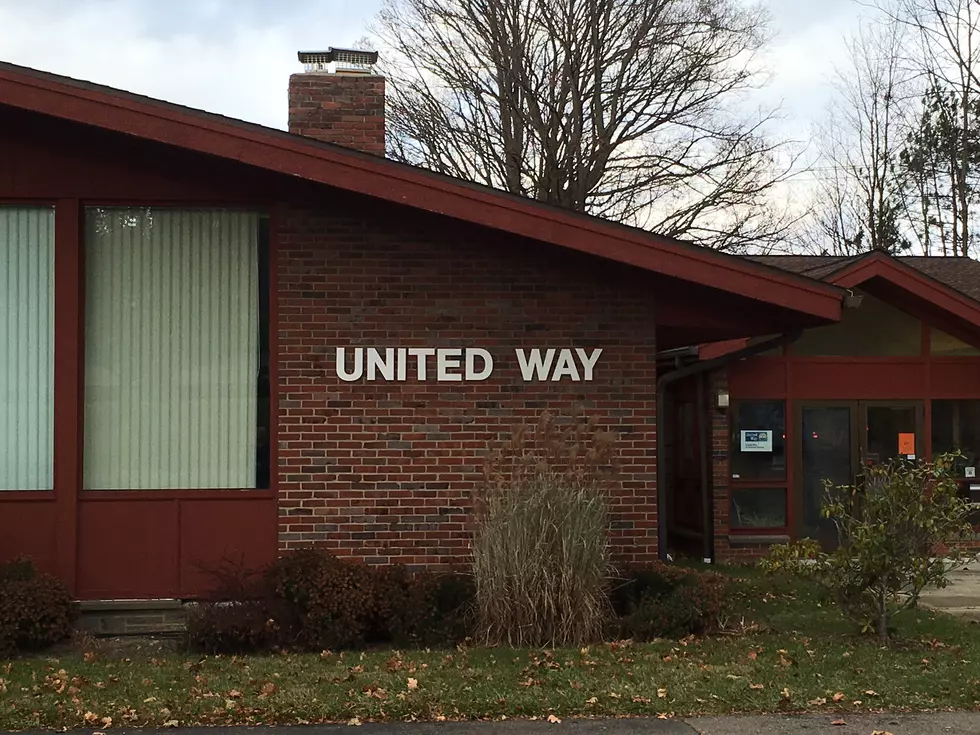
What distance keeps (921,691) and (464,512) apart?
12.5ft

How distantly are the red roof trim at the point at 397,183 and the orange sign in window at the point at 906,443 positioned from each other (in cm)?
598

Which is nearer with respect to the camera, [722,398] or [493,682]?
[493,682]

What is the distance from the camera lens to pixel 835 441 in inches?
565

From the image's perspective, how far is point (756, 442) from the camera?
1412 centimetres

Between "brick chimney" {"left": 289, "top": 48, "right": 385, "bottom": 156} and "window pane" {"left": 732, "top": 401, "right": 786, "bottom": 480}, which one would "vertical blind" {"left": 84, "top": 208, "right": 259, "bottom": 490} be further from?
"window pane" {"left": 732, "top": 401, "right": 786, "bottom": 480}

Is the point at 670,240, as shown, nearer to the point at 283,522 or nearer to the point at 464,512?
the point at 464,512

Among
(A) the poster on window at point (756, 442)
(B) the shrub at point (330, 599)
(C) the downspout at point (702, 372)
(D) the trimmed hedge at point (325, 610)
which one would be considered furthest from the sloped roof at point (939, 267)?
(B) the shrub at point (330, 599)

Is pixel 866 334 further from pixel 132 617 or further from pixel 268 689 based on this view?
pixel 268 689

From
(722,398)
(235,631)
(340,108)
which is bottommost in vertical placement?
(235,631)

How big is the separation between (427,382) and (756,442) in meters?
6.27

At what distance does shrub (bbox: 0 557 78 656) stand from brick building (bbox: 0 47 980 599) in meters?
0.47

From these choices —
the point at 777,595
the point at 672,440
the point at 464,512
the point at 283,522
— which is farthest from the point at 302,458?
the point at 672,440

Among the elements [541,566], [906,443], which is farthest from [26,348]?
[906,443]

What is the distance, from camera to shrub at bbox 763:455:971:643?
7926 mm
